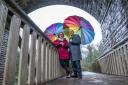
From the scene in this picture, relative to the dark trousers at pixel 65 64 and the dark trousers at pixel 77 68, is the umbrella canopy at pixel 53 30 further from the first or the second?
the dark trousers at pixel 77 68

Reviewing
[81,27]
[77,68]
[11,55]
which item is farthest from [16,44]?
[81,27]

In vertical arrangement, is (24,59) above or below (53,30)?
below

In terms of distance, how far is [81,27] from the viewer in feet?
21.6

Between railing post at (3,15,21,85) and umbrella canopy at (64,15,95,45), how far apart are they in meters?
4.50

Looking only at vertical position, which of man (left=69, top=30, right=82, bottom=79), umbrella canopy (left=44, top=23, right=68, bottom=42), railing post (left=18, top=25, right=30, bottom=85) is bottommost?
Answer: railing post (left=18, top=25, right=30, bottom=85)

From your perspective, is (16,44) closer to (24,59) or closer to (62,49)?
(24,59)

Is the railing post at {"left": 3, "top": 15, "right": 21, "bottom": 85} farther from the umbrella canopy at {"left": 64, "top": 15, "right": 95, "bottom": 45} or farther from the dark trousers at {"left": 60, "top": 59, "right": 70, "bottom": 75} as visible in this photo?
the umbrella canopy at {"left": 64, "top": 15, "right": 95, "bottom": 45}

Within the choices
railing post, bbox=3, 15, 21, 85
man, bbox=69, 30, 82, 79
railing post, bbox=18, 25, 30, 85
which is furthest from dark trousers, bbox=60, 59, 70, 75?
railing post, bbox=3, 15, 21, 85

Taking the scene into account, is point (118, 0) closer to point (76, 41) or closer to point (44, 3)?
point (76, 41)

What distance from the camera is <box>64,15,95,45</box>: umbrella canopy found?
6.53 meters

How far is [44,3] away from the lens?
358 inches

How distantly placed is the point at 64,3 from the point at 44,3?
0.87m

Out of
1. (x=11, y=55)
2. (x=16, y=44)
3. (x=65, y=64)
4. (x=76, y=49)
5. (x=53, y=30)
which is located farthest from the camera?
(x=53, y=30)

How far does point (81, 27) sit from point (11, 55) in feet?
16.0
